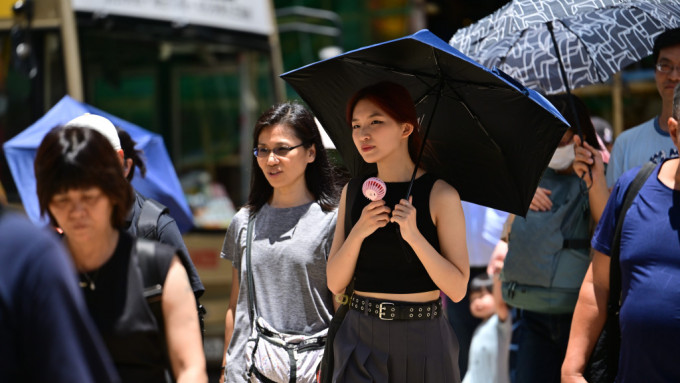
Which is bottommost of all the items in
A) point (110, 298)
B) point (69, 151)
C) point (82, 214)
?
point (110, 298)

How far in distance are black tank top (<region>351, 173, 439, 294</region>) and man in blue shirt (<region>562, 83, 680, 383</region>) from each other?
0.73 m

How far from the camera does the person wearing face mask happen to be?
470 centimetres

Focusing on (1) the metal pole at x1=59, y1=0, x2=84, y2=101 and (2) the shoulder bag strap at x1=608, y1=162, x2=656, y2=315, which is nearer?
(2) the shoulder bag strap at x1=608, y1=162, x2=656, y2=315

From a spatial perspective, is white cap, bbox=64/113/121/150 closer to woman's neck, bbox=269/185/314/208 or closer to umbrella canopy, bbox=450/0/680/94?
woman's neck, bbox=269/185/314/208

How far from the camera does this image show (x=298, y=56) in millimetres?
14297

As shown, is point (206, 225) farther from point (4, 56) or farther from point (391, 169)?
point (391, 169)

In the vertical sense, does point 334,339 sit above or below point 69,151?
below

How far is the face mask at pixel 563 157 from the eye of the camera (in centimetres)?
477

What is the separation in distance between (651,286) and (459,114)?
1.12m

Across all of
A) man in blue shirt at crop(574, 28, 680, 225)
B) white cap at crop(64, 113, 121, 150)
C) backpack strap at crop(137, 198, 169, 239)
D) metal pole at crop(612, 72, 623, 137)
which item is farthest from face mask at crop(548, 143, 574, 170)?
metal pole at crop(612, 72, 623, 137)

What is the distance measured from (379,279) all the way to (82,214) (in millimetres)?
1370

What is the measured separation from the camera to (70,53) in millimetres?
8219

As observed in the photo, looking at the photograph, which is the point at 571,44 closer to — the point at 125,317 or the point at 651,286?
the point at 651,286

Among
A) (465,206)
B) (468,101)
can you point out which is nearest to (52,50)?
(465,206)
